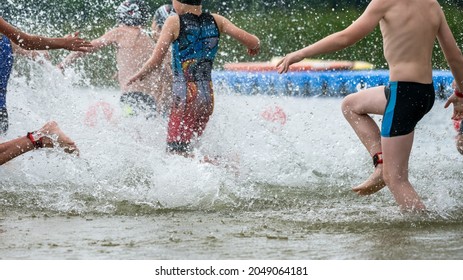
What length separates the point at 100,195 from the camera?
6883 millimetres

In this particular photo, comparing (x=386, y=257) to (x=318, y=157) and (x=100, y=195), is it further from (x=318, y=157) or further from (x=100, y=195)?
(x=318, y=157)

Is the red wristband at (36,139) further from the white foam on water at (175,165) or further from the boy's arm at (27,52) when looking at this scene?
the boy's arm at (27,52)

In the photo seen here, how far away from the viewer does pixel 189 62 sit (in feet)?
24.1

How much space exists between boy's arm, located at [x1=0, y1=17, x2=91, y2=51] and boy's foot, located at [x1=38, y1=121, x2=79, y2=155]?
1.79 feet

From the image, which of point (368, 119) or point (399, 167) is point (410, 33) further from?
point (399, 167)

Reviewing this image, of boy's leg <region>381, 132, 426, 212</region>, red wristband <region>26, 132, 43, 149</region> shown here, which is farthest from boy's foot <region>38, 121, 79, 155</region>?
boy's leg <region>381, 132, 426, 212</region>

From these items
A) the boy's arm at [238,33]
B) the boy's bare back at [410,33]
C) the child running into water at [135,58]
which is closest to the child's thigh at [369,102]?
the boy's bare back at [410,33]

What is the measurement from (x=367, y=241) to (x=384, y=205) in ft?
3.73

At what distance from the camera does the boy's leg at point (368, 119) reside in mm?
6012

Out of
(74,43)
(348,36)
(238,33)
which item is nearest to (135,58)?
(238,33)

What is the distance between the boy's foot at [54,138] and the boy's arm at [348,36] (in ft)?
5.84

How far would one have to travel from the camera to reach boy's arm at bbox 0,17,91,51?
671 centimetres

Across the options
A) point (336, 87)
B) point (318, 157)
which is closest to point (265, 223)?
point (318, 157)

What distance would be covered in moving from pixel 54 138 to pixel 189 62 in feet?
3.99
